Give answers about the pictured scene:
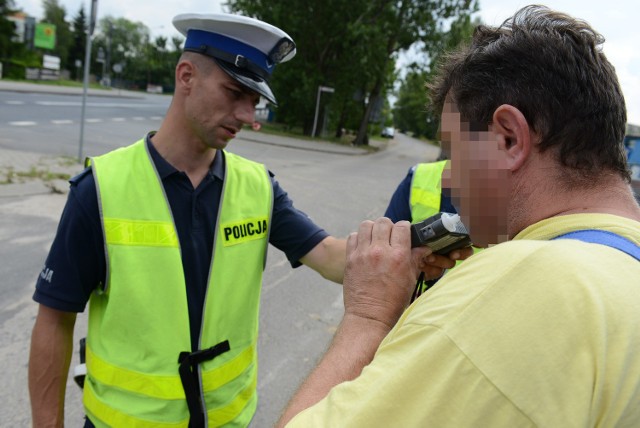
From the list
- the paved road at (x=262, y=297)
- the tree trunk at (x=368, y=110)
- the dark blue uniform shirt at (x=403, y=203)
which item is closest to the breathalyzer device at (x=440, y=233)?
the dark blue uniform shirt at (x=403, y=203)

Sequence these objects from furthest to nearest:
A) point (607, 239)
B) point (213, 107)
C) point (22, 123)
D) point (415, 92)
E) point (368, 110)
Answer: point (415, 92) → point (368, 110) → point (22, 123) → point (213, 107) → point (607, 239)

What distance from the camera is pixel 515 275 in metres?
0.81

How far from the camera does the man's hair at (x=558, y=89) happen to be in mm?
1036

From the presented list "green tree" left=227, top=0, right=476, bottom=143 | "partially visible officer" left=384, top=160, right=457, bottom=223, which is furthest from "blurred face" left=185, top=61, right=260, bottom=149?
"green tree" left=227, top=0, right=476, bottom=143

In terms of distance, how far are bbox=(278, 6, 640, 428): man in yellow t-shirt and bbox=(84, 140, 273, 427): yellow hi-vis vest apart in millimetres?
678

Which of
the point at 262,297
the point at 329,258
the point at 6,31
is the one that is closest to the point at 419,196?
the point at 329,258

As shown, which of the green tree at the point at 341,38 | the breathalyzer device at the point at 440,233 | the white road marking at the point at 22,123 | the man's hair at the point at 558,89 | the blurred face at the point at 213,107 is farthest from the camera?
the green tree at the point at 341,38

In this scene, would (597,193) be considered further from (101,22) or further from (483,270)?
(101,22)

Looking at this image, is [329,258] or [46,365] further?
[329,258]

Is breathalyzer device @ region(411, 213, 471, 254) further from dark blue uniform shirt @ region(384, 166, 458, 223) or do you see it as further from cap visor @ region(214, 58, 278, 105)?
dark blue uniform shirt @ region(384, 166, 458, 223)

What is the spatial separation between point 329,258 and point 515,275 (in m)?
1.40

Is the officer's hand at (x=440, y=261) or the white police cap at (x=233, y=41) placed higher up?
the white police cap at (x=233, y=41)

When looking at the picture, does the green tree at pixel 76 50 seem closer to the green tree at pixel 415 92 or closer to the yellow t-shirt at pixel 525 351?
the green tree at pixel 415 92

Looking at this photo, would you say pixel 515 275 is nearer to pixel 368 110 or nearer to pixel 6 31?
pixel 368 110
